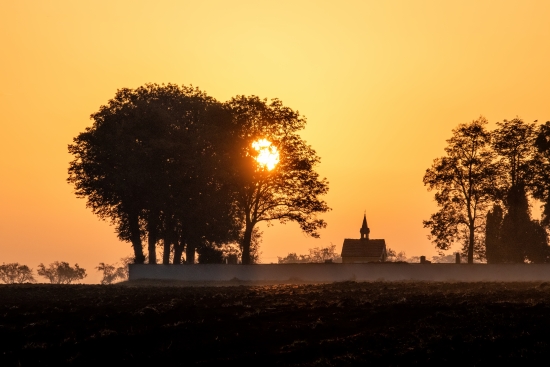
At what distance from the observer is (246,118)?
98.3 meters

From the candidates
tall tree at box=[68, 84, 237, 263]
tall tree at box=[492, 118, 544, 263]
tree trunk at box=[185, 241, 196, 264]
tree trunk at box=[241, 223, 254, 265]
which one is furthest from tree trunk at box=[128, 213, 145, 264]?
tall tree at box=[492, 118, 544, 263]

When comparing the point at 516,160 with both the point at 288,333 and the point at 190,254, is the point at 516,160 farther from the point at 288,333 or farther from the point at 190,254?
the point at 288,333

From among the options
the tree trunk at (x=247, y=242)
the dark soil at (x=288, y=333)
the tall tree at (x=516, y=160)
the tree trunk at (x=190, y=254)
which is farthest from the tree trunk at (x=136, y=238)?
the dark soil at (x=288, y=333)

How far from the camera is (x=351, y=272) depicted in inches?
3627

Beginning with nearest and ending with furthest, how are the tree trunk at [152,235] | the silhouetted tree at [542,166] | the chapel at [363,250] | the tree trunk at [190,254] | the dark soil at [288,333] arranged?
the dark soil at [288,333]
the silhouetted tree at [542,166]
the tree trunk at [152,235]
the tree trunk at [190,254]
the chapel at [363,250]

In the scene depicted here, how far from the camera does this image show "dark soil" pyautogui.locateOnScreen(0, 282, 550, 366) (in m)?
29.4

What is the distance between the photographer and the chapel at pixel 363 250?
470ft

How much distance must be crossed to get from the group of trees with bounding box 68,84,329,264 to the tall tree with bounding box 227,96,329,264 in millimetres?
110

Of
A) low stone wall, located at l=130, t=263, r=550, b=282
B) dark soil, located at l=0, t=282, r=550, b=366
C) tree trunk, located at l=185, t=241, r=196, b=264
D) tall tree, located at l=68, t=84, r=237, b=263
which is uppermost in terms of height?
tall tree, located at l=68, t=84, r=237, b=263

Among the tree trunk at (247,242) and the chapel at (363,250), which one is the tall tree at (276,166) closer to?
the tree trunk at (247,242)

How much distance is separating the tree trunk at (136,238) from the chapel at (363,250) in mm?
45500

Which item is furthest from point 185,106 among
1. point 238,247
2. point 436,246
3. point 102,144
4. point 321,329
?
point 321,329

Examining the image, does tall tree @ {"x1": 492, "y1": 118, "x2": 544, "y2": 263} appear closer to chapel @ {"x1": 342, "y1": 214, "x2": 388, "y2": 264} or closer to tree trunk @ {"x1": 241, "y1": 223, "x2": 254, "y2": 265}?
tree trunk @ {"x1": 241, "y1": 223, "x2": 254, "y2": 265}

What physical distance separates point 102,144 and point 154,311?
64213 mm
